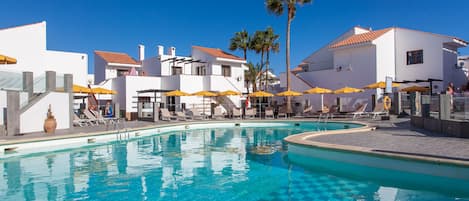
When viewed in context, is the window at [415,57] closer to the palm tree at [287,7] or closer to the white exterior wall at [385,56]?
the white exterior wall at [385,56]

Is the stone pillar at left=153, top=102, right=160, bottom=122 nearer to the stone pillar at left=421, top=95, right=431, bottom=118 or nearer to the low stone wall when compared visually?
the low stone wall

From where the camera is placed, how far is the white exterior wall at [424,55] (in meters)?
25.9

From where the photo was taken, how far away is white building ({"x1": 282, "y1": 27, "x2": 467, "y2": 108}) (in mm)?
26172

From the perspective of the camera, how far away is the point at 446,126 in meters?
11.3

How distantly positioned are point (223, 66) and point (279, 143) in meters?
20.8

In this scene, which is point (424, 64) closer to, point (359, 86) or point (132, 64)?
point (359, 86)

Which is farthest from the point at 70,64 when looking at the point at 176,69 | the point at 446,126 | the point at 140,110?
the point at 446,126

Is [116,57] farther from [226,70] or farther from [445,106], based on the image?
[445,106]

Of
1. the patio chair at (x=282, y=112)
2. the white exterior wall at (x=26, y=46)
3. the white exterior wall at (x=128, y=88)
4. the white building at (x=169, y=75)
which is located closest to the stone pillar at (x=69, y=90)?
the white exterior wall at (x=26, y=46)

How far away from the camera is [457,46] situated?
2798cm

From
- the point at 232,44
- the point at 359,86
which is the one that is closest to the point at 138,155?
the point at 359,86

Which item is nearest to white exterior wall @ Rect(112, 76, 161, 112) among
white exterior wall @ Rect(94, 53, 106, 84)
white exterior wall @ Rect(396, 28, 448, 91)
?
white exterior wall @ Rect(94, 53, 106, 84)

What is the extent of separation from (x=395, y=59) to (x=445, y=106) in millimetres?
18220

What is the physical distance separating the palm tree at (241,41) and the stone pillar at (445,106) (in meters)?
28.3
